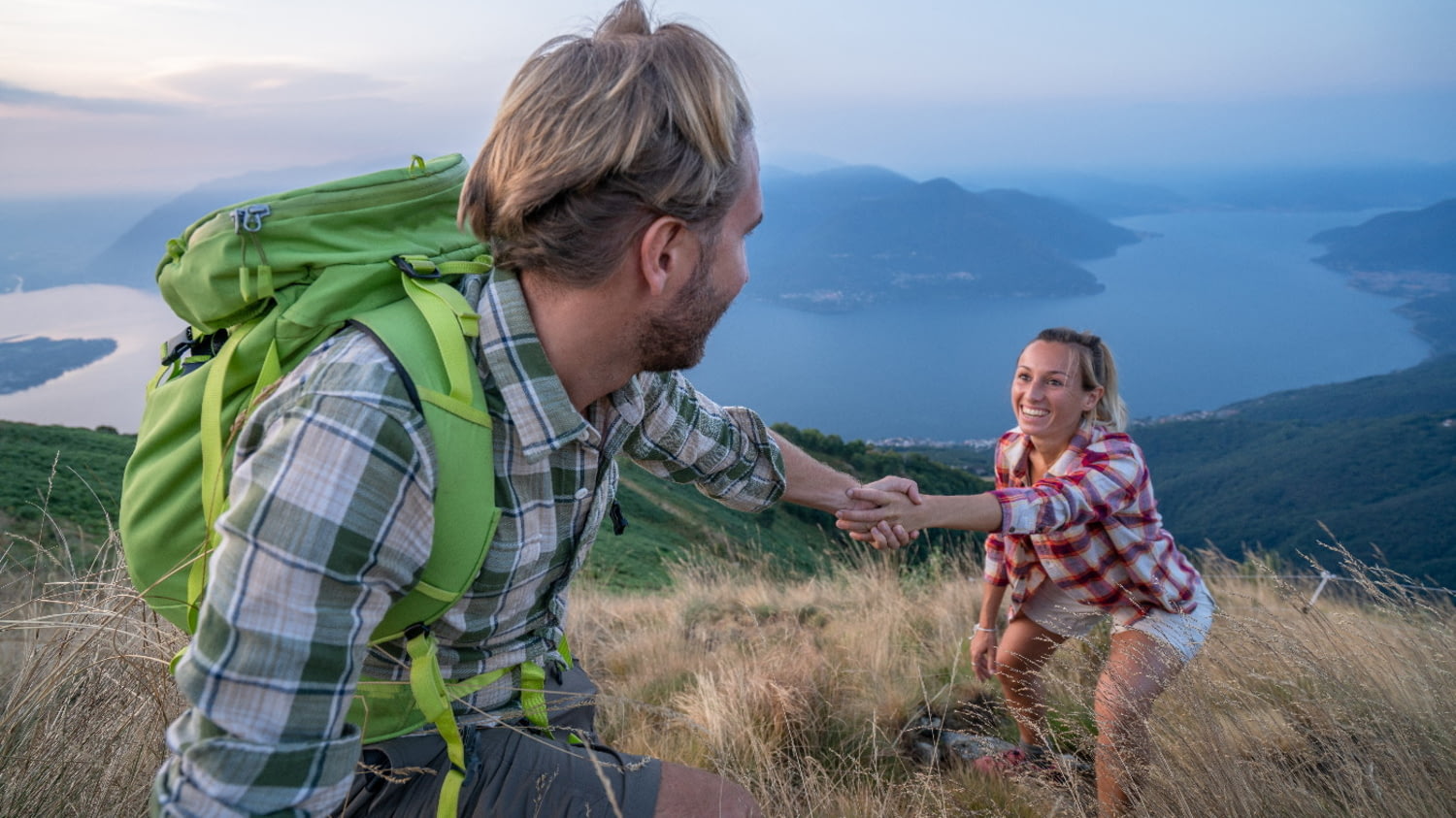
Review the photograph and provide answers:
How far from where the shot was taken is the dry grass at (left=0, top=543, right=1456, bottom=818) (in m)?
2.00

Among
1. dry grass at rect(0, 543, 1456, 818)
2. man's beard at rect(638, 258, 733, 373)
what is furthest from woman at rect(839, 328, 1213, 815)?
man's beard at rect(638, 258, 733, 373)

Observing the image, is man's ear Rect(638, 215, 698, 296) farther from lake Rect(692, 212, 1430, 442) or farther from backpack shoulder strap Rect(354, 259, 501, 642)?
lake Rect(692, 212, 1430, 442)

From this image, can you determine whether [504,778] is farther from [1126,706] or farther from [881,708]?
[881,708]

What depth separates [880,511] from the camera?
286cm

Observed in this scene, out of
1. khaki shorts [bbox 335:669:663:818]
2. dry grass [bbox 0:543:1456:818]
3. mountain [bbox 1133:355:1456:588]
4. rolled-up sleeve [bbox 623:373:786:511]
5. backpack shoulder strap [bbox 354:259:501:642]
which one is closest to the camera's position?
backpack shoulder strap [bbox 354:259:501:642]

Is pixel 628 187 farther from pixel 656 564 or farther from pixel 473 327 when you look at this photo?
pixel 656 564

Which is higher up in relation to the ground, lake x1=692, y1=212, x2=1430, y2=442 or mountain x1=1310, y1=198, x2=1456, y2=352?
mountain x1=1310, y1=198, x2=1456, y2=352

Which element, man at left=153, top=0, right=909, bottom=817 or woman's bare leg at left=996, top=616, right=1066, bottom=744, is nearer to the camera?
man at left=153, top=0, right=909, bottom=817

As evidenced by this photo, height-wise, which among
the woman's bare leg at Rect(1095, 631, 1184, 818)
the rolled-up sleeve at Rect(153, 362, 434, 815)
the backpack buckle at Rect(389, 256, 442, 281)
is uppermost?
the backpack buckle at Rect(389, 256, 442, 281)

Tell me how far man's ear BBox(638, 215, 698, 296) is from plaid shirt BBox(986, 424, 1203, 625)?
160cm

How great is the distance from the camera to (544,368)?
1.58m

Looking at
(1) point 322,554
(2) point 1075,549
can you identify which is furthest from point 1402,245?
(1) point 322,554

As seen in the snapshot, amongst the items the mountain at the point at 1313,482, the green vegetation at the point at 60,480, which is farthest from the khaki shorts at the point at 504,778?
the mountain at the point at 1313,482

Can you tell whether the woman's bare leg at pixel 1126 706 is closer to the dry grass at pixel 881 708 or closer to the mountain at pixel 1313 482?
the dry grass at pixel 881 708
